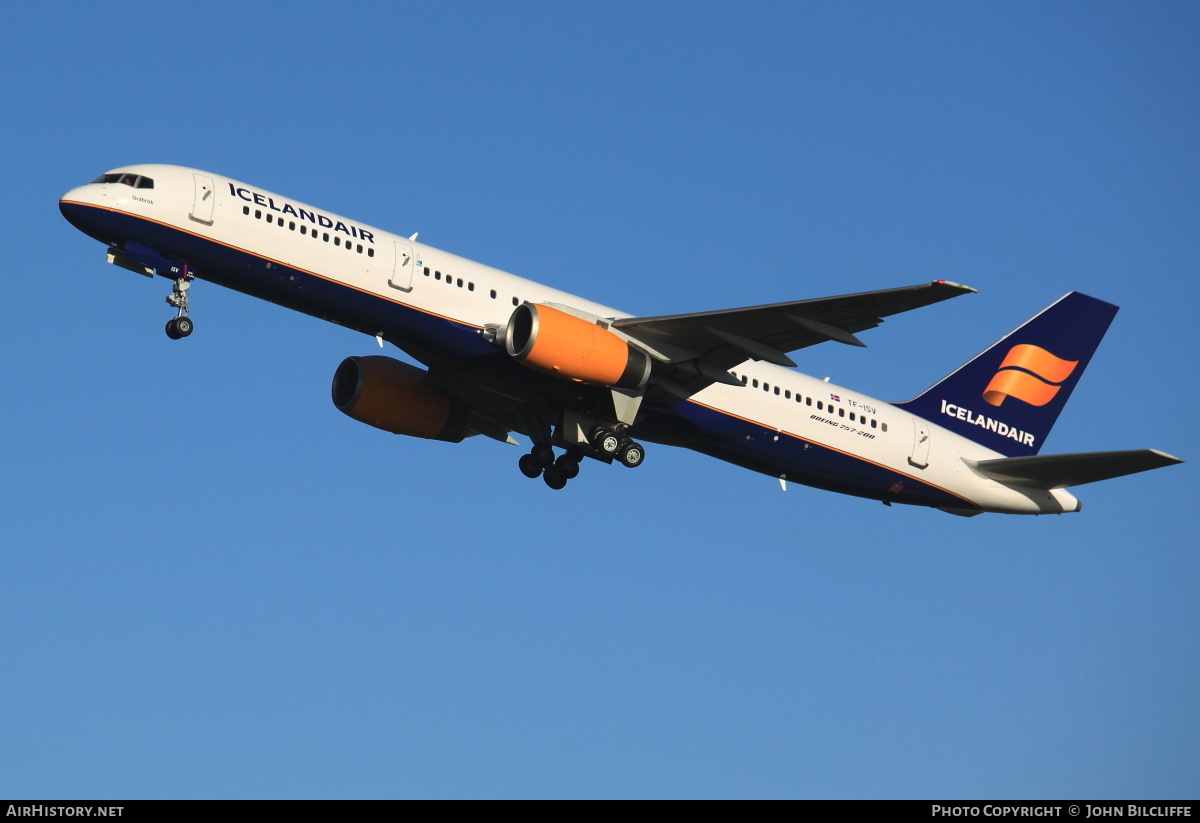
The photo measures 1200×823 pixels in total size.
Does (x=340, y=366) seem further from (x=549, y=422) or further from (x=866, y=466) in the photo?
(x=866, y=466)

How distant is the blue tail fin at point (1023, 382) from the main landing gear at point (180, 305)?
20780 mm

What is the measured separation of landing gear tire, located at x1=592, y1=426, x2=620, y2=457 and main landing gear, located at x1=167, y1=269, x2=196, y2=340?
10.6 m

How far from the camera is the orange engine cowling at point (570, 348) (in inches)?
1250

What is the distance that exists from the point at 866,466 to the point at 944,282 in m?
10.9

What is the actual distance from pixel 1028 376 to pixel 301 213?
23.1 m

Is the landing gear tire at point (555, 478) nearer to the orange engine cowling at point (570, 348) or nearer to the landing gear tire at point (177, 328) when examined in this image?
the orange engine cowling at point (570, 348)

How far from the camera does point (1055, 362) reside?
41594 millimetres

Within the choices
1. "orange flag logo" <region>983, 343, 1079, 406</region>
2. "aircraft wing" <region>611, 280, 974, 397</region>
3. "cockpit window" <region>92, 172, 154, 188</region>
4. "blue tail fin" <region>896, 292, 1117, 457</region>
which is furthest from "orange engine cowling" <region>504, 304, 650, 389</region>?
"orange flag logo" <region>983, 343, 1079, 406</region>

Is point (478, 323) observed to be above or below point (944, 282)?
above

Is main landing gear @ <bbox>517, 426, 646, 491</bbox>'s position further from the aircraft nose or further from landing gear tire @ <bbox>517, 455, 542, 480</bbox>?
the aircraft nose
